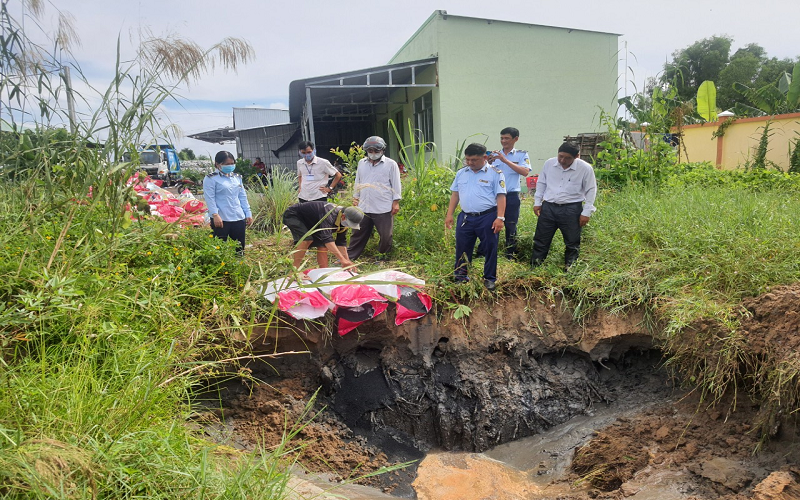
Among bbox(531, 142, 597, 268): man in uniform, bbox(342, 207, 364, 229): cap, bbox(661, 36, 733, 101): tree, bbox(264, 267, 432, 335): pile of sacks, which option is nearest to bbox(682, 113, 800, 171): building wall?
bbox(531, 142, 597, 268): man in uniform

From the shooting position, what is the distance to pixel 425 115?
13414mm

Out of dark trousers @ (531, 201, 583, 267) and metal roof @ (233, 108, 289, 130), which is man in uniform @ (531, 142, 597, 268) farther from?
metal roof @ (233, 108, 289, 130)

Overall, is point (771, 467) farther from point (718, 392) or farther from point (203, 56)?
point (203, 56)

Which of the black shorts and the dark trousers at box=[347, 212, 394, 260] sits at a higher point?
the black shorts

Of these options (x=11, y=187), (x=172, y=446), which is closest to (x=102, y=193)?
(x=11, y=187)

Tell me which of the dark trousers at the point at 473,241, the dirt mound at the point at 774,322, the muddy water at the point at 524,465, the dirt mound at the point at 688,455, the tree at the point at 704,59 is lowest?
the muddy water at the point at 524,465

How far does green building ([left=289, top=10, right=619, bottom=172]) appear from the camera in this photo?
1200 cm

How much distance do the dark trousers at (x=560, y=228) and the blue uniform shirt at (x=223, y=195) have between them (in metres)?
3.26

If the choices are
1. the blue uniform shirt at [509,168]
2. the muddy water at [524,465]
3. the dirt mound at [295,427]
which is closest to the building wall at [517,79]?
the blue uniform shirt at [509,168]

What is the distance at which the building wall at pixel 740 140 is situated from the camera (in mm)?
9359

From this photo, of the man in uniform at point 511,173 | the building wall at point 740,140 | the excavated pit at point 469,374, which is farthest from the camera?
the building wall at point 740,140

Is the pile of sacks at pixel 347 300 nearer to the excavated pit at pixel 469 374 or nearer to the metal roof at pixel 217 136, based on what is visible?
the excavated pit at pixel 469 374

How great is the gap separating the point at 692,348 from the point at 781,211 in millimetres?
2310

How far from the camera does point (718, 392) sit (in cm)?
378
